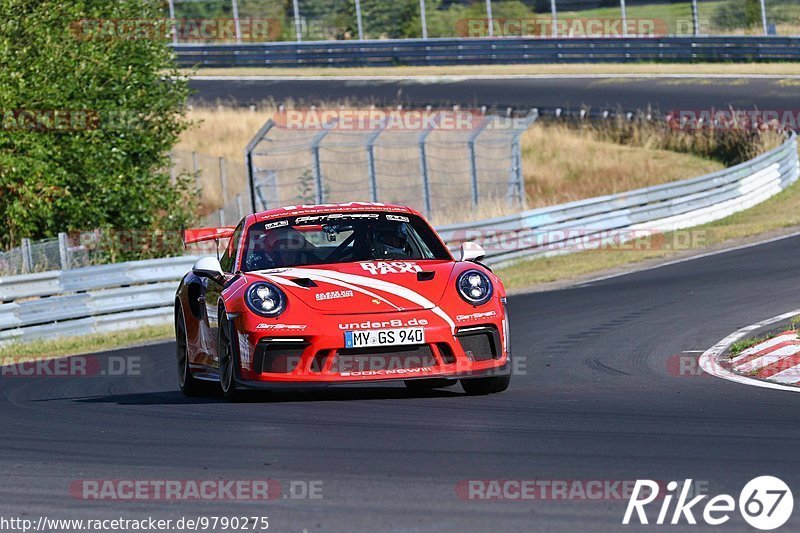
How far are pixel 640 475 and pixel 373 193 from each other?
699 inches

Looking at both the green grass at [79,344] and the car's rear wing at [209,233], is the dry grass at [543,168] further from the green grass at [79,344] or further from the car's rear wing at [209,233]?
the car's rear wing at [209,233]

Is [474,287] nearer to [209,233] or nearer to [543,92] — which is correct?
[209,233]

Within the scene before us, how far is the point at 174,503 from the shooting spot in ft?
18.4

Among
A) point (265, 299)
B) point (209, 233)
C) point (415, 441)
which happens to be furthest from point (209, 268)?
point (415, 441)

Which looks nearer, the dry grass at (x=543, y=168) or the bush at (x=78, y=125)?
the bush at (x=78, y=125)

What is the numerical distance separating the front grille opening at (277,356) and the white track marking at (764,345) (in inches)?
133

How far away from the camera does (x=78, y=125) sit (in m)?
20.8

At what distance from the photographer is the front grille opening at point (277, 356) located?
8.29 meters

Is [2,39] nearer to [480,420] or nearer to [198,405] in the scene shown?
[198,405]

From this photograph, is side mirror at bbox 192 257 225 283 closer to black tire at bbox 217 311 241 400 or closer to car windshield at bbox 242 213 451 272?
car windshield at bbox 242 213 451 272

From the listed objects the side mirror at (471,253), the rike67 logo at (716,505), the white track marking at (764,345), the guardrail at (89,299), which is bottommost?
the guardrail at (89,299)

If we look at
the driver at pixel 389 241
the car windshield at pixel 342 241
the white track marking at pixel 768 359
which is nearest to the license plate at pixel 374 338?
the car windshield at pixel 342 241

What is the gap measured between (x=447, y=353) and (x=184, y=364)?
2.68 meters

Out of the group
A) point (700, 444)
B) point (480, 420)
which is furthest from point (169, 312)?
point (700, 444)
